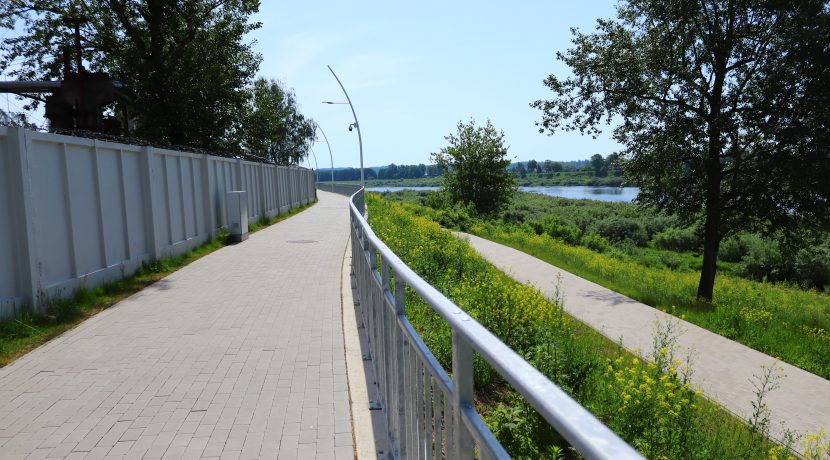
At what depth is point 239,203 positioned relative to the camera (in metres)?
16.5

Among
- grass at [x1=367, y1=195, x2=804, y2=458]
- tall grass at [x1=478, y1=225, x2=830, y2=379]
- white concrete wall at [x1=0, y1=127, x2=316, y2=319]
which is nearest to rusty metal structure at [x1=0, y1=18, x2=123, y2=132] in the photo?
white concrete wall at [x1=0, y1=127, x2=316, y2=319]

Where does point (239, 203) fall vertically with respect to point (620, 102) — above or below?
below

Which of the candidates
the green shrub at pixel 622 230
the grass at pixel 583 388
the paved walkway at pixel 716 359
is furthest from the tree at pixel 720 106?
the green shrub at pixel 622 230

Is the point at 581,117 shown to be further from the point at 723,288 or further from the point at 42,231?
the point at 42,231

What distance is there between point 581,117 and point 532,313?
36.5ft

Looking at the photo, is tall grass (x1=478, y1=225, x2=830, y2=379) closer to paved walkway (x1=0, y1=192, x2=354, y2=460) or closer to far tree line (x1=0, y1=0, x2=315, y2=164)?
paved walkway (x1=0, y1=192, x2=354, y2=460)

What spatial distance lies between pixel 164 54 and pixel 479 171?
70.9ft

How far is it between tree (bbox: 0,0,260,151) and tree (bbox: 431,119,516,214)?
16.9 metres

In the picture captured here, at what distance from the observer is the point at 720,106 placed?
47.2 feet

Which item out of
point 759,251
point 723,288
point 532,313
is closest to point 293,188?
point 723,288

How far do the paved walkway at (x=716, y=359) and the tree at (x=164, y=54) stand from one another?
18.6 meters

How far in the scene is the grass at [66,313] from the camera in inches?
245

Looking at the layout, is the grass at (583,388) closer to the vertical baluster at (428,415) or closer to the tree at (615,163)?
the vertical baluster at (428,415)

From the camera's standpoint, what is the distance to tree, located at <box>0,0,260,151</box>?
24922 millimetres
